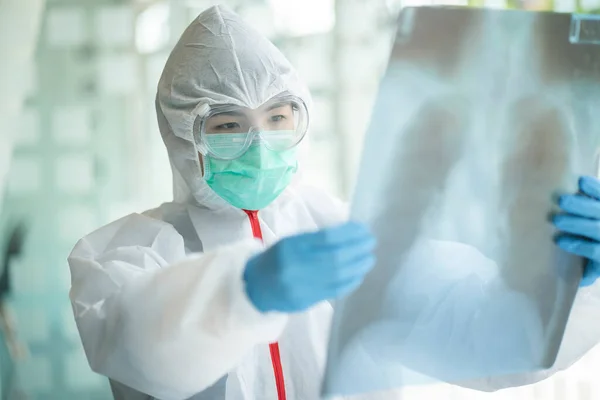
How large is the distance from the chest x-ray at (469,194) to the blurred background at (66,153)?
97 centimetres

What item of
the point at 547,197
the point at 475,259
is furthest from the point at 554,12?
the point at 475,259

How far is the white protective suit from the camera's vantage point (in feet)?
2.49

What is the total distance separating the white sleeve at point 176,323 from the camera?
750mm

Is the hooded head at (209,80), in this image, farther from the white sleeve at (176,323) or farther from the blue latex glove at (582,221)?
the blue latex glove at (582,221)

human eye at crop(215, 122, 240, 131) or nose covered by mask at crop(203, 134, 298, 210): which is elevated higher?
human eye at crop(215, 122, 240, 131)

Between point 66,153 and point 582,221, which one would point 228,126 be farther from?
point 66,153

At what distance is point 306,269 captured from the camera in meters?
0.69

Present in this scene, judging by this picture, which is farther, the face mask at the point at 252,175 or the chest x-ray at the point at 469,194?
the face mask at the point at 252,175

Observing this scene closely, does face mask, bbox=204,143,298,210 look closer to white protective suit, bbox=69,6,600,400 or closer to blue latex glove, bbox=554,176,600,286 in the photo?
white protective suit, bbox=69,6,600,400

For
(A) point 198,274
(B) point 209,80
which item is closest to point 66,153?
(B) point 209,80

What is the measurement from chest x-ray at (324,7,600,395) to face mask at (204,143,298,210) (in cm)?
28

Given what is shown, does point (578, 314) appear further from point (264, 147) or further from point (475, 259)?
point (264, 147)

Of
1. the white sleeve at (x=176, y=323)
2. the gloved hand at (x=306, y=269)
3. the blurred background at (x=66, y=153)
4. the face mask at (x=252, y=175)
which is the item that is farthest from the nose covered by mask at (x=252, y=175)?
the blurred background at (x=66, y=153)

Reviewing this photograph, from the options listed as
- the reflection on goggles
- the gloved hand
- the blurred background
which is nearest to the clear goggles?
the reflection on goggles
